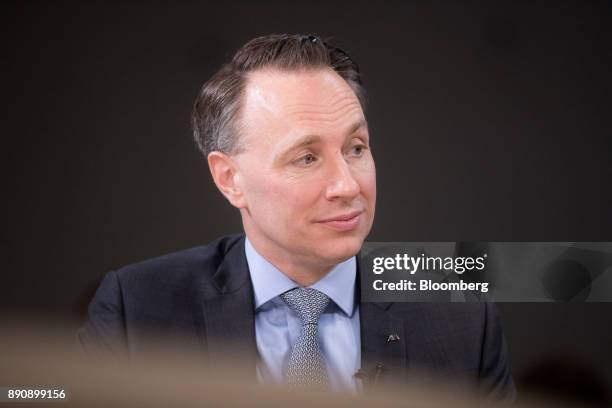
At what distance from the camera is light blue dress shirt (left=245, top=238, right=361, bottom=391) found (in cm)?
178

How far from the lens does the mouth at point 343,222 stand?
1668 mm

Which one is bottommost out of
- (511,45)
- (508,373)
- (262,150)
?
(508,373)

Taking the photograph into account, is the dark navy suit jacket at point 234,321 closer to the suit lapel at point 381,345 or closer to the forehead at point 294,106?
the suit lapel at point 381,345

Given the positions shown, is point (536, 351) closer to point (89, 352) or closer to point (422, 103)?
point (422, 103)

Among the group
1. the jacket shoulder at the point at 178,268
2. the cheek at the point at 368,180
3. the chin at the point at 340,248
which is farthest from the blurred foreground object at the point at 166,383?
the cheek at the point at 368,180

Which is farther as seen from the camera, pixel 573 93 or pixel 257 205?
pixel 573 93

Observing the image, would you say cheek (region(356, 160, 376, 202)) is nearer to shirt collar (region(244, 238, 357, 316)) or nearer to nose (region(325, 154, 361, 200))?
nose (region(325, 154, 361, 200))

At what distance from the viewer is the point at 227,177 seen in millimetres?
1796

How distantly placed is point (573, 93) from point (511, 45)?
19 centimetres

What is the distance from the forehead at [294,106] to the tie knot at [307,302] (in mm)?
356

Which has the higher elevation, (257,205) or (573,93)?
(573,93)

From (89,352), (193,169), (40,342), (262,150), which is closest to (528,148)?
(262,150)

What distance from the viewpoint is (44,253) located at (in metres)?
1.92

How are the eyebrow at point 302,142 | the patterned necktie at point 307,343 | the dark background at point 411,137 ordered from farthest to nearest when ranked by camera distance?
the dark background at point 411,137 → the patterned necktie at point 307,343 → the eyebrow at point 302,142
